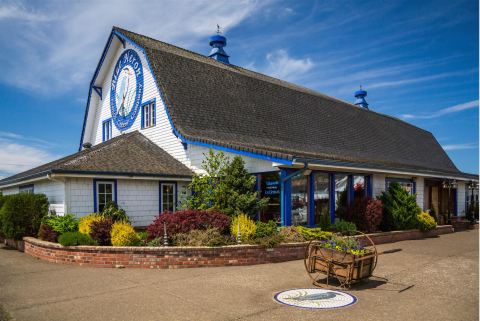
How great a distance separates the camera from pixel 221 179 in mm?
14703

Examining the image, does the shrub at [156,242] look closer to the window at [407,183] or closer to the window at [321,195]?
the window at [321,195]

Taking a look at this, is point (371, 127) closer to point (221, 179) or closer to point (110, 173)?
point (221, 179)

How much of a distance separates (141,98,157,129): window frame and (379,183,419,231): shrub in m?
10.5

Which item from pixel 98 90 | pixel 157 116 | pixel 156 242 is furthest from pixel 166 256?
pixel 98 90

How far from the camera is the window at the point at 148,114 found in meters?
19.2

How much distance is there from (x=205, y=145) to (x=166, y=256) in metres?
6.11

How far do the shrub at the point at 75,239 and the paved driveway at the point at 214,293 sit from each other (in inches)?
25.4

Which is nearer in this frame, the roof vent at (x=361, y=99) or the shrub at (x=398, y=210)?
the shrub at (x=398, y=210)

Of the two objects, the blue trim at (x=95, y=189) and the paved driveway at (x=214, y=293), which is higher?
the blue trim at (x=95, y=189)

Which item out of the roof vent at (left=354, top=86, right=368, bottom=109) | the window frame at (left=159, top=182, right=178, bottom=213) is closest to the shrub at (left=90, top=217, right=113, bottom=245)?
the window frame at (left=159, top=182, right=178, bottom=213)

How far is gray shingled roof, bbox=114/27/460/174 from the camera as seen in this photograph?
57.7ft

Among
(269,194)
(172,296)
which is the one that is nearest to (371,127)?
(269,194)

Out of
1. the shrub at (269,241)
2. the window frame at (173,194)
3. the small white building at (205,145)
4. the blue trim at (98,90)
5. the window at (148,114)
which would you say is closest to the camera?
the shrub at (269,241)

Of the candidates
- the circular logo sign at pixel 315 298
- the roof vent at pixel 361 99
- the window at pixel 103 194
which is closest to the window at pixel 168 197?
the window at pixel 103 194
